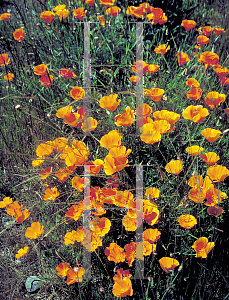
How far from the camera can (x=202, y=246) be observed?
103cm

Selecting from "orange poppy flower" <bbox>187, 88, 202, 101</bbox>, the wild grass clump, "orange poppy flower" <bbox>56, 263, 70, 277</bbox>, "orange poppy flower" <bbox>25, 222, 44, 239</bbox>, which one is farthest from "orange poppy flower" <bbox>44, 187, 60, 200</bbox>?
"orange poppy flower" <bbox>187, 88, 202, 101</bbox>

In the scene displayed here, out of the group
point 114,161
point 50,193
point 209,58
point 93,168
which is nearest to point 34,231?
point 50,193

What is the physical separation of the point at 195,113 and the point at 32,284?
123 cm

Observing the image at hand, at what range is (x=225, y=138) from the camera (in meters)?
1.53

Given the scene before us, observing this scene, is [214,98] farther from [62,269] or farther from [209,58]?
[62,269]

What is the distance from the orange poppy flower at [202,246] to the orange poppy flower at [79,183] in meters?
0.53

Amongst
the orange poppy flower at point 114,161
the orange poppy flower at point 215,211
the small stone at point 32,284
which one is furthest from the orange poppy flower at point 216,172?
the small stone at point 32,284

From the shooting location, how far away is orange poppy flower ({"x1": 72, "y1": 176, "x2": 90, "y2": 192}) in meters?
1.13

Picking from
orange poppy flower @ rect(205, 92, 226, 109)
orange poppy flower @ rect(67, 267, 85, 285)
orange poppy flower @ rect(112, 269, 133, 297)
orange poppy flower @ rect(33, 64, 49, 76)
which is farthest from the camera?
orange poppy flower @ rect(33, 64, 49, 76)

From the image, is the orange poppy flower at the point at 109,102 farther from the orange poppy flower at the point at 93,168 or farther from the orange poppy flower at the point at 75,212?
the orange poppy flower at the point at 75,212

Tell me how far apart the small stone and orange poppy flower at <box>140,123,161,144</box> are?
0.93 metres

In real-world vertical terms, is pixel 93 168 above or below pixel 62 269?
above

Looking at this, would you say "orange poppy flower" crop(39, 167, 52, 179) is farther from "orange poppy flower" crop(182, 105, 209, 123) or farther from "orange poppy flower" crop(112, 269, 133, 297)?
"orange poppy flower" crop(182, 105, 209, 123)

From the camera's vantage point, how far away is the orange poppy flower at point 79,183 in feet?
3.70
